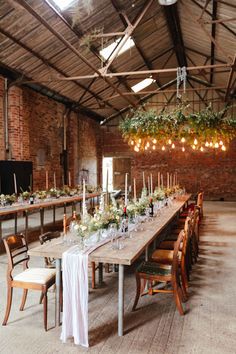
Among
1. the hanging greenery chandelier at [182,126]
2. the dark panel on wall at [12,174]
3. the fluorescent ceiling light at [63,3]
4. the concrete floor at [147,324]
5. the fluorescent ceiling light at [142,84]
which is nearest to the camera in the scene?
the concrete floor at [147,324]

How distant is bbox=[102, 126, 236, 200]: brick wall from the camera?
1625 cm

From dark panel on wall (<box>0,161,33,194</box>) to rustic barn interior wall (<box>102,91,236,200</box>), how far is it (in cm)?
765

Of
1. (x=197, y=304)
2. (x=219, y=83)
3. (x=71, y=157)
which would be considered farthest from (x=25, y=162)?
(x=219, y=83)

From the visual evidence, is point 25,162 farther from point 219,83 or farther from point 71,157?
point 219,83

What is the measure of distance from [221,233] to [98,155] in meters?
10.6

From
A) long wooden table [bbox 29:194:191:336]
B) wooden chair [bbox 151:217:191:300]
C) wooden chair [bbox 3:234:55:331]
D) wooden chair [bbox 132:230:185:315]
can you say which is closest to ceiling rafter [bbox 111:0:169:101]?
wooden chair [bbox 151:217:191:300]

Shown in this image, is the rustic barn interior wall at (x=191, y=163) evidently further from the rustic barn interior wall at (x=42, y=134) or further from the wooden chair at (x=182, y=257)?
the wooden chair at (x=182, y=257)

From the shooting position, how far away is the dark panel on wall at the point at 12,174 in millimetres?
9344

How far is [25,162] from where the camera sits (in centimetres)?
1030

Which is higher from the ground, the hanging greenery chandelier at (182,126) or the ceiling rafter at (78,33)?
the ceiling rafter at (78,33)

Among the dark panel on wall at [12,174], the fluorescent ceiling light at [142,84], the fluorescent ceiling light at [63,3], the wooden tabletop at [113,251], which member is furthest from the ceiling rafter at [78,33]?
the wooden tabletop at [113,251]

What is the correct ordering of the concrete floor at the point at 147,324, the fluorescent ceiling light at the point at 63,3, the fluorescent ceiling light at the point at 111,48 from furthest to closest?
the fluorescent ceiling light at the point at 111,48, the fluorescent ceiling light at the point at 63,3, the concrete floor at the point at 147,324

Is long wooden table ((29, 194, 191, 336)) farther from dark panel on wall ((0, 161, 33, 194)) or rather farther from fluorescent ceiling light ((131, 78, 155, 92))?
fluorescent ceiling light ((131, 78, 155, 92))

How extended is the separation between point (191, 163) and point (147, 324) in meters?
14.0
